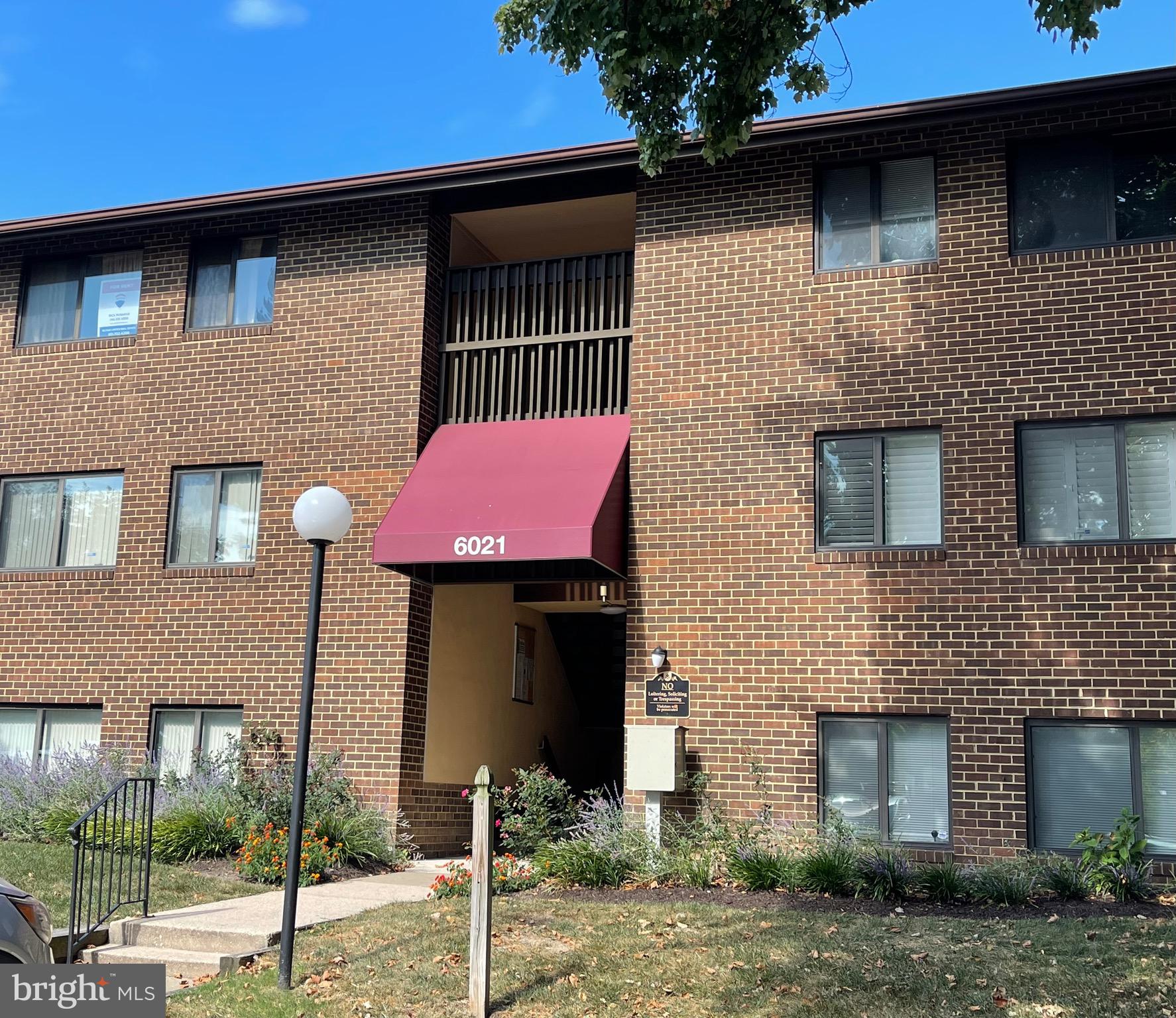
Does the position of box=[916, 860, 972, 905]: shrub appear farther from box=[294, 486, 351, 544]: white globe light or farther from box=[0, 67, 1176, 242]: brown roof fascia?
box=[0, 67, 1176, 242]: brown roof fascia

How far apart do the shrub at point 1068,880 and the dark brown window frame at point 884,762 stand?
1221 mm

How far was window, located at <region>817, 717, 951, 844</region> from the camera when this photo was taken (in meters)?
13.7

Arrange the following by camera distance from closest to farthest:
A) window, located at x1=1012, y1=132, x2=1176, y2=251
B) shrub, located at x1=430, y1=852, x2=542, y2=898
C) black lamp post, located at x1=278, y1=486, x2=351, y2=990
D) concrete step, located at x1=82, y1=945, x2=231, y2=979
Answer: black lamp post, located at x1=278, y1=486, x2=351, y2=990 → concrete step, located at x1=82, y1=945, x2=231, y2=979 → shrub, located at x1=430, y1=852, x2=542, y2=898 → window, located at x1=1012, y1=132, x2=1176, y2=251

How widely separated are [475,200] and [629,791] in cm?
824

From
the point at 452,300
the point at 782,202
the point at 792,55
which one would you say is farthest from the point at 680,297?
the point at 792,55

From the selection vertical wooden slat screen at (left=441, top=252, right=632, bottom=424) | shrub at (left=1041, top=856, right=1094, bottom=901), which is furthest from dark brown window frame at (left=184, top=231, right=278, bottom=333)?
shrub at (left=1041, top=856, right=1094, bottom=901)

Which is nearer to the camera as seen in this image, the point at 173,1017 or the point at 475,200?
the point at 173,1017

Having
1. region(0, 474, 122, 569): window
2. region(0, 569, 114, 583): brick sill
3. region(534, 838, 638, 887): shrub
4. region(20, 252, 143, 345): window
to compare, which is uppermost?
region(20, 252, 143, 345): window

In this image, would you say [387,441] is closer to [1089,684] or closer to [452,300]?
[452,300]

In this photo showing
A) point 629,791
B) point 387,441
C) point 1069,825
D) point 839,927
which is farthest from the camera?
point 387,441

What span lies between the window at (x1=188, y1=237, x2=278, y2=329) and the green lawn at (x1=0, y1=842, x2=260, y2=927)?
Result: 24.7 feet

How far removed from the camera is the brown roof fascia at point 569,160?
46.1ft

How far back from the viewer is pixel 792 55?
11289mm

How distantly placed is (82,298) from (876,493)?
1203 centimetres
